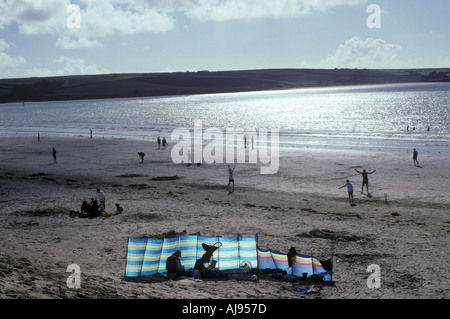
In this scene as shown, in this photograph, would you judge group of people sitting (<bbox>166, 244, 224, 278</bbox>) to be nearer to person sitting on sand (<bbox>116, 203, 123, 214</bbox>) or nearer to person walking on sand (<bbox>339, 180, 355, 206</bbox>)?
person sitting on sand (<bbox>116, 203, 123, 214</bbox>)

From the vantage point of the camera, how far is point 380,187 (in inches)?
1051

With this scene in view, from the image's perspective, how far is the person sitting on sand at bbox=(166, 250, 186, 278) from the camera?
12770mm

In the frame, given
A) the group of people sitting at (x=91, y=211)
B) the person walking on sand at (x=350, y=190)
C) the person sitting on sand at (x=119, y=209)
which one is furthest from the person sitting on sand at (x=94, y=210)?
the person walking on sand at (x=350, y=190)

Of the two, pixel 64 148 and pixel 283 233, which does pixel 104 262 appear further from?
pixel 64 148

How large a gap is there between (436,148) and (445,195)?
24371 millimetres

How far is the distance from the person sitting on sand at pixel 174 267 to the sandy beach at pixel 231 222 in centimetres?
36

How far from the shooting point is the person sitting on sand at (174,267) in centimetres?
1277

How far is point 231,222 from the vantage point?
62.5ft

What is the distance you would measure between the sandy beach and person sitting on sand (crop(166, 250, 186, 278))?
1.19 ft

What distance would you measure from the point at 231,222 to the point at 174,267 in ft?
21.5

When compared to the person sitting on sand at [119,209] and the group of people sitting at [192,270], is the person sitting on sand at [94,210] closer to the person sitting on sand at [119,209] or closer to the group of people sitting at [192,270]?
the person sitting on sand at [119,209]

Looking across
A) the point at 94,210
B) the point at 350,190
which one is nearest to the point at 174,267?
the point at 94,210

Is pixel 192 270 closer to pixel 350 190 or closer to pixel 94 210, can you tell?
pixel 94 210
